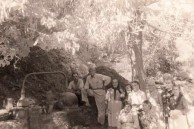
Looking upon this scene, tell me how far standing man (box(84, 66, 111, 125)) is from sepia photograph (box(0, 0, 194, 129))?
0.03 meters

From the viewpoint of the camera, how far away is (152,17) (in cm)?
1090

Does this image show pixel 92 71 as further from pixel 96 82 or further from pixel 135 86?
pixel 135 86

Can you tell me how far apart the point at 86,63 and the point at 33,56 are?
6.69ft

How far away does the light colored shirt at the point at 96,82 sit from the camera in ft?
31.1

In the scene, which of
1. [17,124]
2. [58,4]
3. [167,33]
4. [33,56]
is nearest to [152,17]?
[167,33]

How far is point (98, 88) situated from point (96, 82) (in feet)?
0.64

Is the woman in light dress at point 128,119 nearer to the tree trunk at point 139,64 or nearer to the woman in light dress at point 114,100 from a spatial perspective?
the woman in light dress at point 114,100

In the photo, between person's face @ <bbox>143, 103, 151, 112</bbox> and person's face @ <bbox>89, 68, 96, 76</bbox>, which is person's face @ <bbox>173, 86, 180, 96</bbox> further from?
person's face @ <bbox>89, 68, 96, 76</bbox>

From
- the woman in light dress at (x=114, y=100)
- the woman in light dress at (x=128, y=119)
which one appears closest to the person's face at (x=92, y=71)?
the woman in light dress at (x=114, y=100)

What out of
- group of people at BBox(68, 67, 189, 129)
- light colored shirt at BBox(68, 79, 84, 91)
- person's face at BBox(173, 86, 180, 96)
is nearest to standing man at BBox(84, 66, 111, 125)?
group of people at BBox(68, 67, 189, 129)

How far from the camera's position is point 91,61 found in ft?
42.6

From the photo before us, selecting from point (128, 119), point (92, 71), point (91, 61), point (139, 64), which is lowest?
point (128, 119)

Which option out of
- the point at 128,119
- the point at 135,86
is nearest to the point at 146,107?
the point at 135,86

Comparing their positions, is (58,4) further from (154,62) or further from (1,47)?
(154,62)
